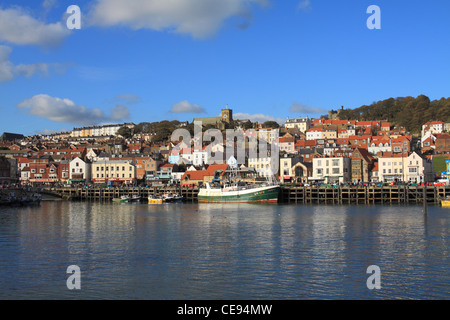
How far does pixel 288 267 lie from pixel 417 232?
14094mm

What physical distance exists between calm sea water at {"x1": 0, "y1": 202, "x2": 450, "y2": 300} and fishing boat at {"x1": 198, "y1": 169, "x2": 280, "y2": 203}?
27858 mm

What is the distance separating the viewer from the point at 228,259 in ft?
76.8

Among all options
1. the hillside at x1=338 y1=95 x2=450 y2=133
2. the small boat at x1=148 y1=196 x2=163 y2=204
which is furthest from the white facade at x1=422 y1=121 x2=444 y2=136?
the small boat at x1=148 y1=196 x2=163 y2=204

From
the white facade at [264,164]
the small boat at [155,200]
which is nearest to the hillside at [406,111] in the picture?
the white facade at [264,164]

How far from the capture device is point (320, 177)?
272 ft

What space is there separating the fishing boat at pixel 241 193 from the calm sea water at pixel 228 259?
2786 centimetres

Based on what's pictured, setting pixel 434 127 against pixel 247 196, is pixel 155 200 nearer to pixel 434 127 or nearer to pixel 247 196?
pixel 247 196

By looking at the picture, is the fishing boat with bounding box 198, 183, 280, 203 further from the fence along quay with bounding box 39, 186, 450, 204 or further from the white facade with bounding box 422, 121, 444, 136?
the white facade with bounding box 422, 121, 444, 136

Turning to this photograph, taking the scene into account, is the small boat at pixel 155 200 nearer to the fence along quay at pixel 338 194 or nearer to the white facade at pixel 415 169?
the fence along quay at pixel 338 194

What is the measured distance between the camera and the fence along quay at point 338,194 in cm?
6521

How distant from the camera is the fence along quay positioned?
6521 cm

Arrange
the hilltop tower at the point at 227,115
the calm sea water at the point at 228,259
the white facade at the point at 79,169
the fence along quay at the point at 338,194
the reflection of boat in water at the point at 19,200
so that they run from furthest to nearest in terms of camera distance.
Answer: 1. the hilltop tower at the point at 227,115
2. the white facade at the point at 79,169
3. the reflection of boat in water at the point at 19,200
4. the fence along quay at the point at 338,194
5. the calm sea water at the point at 228,259

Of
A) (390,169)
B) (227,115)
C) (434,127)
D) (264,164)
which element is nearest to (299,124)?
(227,115)
